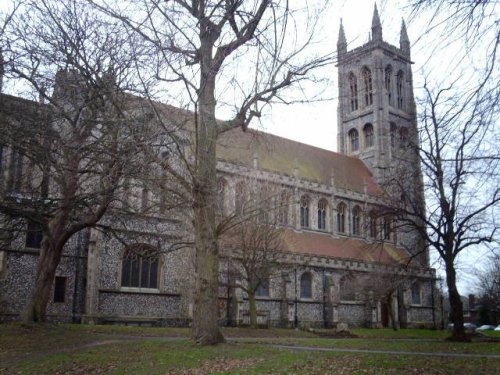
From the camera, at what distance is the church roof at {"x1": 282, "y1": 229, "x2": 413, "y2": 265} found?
118 feet

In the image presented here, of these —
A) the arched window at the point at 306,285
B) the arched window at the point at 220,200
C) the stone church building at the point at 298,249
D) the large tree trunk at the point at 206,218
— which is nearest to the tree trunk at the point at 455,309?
the stone church building at the point at 298,249

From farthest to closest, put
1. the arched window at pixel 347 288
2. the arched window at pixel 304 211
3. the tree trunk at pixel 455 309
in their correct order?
the arched window at pixel 304 211, the arched window at pixel 347 288, the tree trunk at pixel 455 309

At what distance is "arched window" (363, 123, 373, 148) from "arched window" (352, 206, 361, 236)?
388 inches

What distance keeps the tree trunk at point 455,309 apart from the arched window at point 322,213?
70.8 feet

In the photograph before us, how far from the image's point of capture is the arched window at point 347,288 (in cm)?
3522

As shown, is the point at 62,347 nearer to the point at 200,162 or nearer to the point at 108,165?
the point at 108,165

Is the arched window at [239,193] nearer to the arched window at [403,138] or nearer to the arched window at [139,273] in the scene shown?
the arched window at [139,273]

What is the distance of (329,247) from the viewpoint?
127 feet

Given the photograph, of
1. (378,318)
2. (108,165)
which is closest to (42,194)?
(108,165)

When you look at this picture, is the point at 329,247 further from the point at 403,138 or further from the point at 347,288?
the point at 403,138

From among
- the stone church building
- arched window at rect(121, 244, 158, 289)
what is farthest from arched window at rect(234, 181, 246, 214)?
arched window at rect(121, 244, 158, 289)

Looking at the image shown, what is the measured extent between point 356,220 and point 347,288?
9.34m

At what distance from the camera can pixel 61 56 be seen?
43.5 ft

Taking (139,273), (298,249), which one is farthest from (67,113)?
(298,249)
